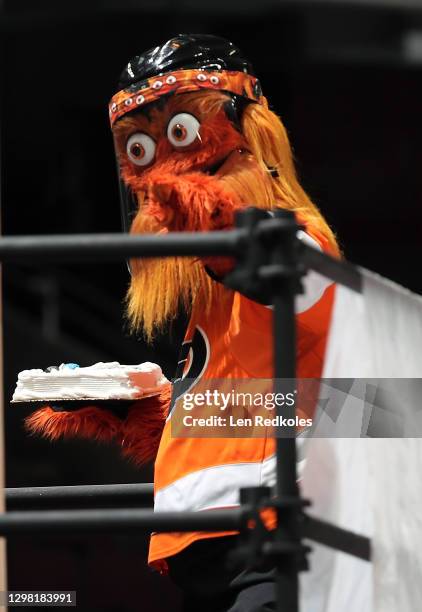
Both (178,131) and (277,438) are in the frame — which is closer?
(277,438)

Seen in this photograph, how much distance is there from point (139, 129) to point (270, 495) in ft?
2.61

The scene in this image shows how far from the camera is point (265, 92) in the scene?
4445 mm

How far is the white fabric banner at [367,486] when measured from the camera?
1252 millimetres

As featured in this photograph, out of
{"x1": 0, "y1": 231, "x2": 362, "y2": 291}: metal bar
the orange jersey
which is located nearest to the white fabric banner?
{"x1": 0, "y1": 231, "x2": 362, "y2": 291}: metal bar

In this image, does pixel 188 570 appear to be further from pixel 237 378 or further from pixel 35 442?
pixel 35 442

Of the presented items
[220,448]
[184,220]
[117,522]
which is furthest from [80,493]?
[117,522]

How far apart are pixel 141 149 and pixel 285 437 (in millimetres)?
750

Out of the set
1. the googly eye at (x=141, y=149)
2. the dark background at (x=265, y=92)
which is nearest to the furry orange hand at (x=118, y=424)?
the googly eye at (x=141, y=149)

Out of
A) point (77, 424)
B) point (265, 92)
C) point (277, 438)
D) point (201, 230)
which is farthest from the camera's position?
point (265, 92)

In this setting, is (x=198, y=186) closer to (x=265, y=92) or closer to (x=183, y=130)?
(x=183, y=130)

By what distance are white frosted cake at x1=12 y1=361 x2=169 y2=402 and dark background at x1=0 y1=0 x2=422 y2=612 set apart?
7.28ft

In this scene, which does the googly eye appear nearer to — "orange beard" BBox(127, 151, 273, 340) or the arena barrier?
"orange beard" BBox(127, 151, 273, 340)

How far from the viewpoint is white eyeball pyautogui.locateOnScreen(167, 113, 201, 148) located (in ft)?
5.81

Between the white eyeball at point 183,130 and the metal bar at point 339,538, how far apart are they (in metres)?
0.72
